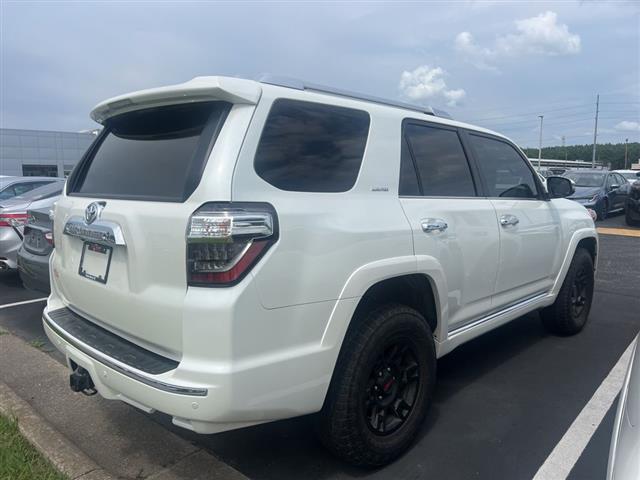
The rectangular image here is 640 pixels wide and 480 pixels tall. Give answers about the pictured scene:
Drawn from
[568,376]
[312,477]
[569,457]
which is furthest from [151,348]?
[568,376]

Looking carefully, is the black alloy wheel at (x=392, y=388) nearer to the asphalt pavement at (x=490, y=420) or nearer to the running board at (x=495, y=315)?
the asphalt pavement at (x=490, y=420)

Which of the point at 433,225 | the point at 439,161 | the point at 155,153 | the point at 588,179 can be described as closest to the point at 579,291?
the point at 439,161

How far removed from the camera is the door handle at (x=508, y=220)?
3.73 m

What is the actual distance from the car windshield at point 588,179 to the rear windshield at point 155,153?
1576cm

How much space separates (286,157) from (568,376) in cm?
299

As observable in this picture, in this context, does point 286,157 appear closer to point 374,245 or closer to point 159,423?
point 374,245

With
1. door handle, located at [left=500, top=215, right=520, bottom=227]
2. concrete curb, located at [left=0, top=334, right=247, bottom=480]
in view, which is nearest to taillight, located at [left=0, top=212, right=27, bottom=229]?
concrete curb, located at [left=0, top=334, right=247, bottom=480]

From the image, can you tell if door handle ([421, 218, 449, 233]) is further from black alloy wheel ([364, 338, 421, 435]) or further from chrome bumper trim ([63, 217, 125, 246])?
chrome bumper trim ([63, 217, 125, 246])

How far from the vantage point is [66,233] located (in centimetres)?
291

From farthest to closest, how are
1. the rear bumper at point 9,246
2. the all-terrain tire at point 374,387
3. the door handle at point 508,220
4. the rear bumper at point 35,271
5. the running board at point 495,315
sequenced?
1. the rear bumper at point 9,246
2. the rear bumper at point 35,271
3. the door handle at point 508,220
4. the running board at point 495,315
5. the all-terrain tire at point 374,387

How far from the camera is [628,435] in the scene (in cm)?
167

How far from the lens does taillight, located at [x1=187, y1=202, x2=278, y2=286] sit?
210 cm

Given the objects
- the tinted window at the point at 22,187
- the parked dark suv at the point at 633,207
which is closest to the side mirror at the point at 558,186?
the tinted window at the point at 22,187

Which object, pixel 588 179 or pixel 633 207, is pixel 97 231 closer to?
pixel 633 207
